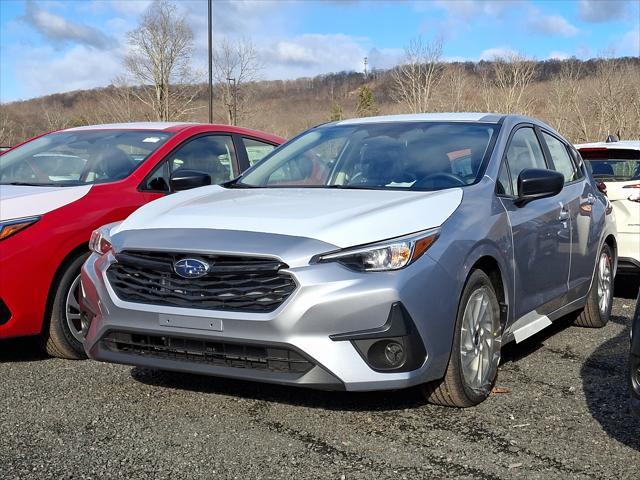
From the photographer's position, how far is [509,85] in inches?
1560

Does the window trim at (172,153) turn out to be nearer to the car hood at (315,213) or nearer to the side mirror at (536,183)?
the car hood at (315,213)

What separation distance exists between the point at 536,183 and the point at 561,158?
1499 mm

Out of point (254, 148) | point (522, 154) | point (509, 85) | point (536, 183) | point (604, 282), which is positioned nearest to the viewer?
point (536, 183)

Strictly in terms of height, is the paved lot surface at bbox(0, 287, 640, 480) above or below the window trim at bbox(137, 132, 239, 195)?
below

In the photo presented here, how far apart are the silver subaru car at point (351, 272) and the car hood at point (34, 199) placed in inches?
36.2

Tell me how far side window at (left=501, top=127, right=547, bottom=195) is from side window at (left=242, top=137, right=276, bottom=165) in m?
2.43

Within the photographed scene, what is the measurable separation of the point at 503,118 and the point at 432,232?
1619 mm

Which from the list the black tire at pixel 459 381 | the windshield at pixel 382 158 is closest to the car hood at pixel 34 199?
the windshield at pixel 382 158

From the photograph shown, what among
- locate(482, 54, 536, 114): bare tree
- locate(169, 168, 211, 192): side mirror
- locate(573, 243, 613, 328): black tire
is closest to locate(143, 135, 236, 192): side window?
locate(169, 168, 211, 192): side mirror

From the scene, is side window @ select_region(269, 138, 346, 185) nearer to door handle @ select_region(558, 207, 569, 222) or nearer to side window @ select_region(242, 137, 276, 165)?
door handle @ select_region(558, 207, 569, 222)

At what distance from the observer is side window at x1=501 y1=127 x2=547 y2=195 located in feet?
15.4

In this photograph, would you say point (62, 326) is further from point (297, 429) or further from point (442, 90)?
point (442, 90)

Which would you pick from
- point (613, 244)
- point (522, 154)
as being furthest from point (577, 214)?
point (613, 244)

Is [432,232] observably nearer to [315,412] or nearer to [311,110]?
[315,412]
